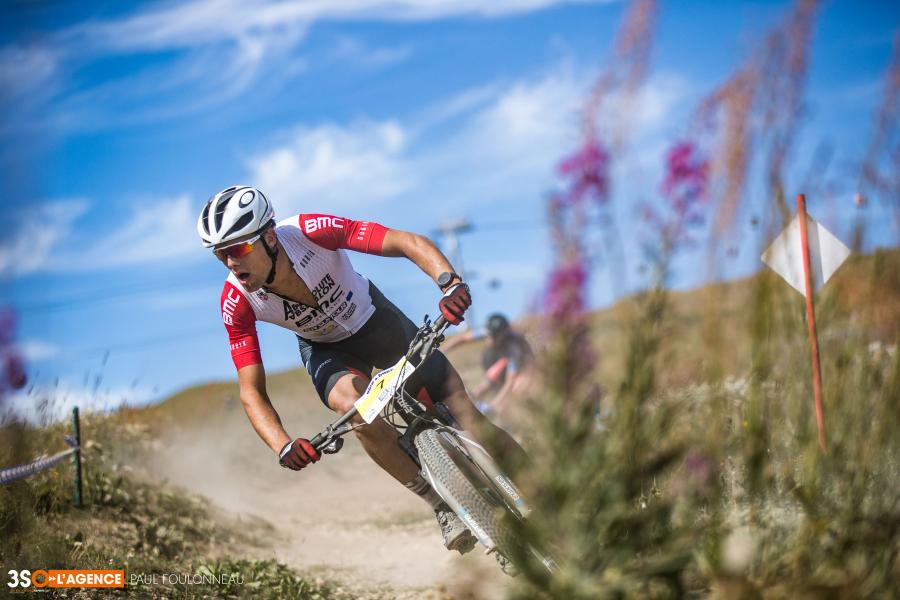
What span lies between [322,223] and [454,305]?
146 cm

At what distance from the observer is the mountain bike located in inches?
171

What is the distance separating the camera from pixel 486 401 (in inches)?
411

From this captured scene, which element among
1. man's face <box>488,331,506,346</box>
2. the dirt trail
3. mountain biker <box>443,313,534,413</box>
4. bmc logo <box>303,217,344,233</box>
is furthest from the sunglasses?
man's face <box>488,331,506,346</box>

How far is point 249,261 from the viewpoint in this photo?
5.11m

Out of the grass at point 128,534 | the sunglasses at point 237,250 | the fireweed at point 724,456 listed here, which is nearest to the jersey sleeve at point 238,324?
the sunglasses at point 237,250

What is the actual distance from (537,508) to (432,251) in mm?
3146

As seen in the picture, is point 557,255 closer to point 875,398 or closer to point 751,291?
point 751,291

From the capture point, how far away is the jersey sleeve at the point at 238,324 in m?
5.38

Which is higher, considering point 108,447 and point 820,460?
point 108,447

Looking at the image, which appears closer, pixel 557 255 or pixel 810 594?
pixel 557 255

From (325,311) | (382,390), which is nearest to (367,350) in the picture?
(325,311)

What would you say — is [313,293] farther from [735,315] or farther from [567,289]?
[567,289]

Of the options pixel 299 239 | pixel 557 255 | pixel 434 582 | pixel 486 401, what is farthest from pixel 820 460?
pixel 486 401

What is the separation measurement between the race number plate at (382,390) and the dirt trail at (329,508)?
1.00 m
